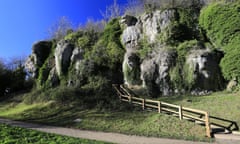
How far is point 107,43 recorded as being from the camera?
26172 mm

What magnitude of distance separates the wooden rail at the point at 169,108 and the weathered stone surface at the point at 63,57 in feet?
25.2

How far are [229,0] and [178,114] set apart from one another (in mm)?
12343

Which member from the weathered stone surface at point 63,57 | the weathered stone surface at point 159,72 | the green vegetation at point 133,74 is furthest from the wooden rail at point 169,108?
the weathered stone surface at point 63,57

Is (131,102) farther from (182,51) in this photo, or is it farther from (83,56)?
(83,56)

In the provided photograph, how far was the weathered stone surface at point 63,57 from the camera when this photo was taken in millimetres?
26312

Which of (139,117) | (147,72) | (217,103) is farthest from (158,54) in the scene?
(139,117)

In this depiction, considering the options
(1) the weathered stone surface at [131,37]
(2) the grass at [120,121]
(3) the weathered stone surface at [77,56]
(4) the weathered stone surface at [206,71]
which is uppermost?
(1) the weathered stone surface at [131,37]

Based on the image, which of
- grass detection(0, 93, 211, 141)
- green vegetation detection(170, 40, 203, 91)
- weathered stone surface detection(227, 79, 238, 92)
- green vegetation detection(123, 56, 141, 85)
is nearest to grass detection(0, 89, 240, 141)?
grass detection(0, 93, 211, 141)

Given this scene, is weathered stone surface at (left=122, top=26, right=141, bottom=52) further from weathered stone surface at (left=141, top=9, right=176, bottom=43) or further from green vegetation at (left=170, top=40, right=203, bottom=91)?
green vegetation at (left=170, top=40, right=203, bottom=91)

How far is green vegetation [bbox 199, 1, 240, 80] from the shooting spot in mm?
17922

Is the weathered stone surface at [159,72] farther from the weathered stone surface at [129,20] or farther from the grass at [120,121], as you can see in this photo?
the weathered stone surface at [129,20]

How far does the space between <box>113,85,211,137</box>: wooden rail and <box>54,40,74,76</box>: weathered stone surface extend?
768 centimetres

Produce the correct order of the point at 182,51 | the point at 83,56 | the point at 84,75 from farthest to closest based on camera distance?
the point at 83,56, the point at 84,75, the point at 182,51

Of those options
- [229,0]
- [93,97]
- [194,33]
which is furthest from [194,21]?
[93,97]
